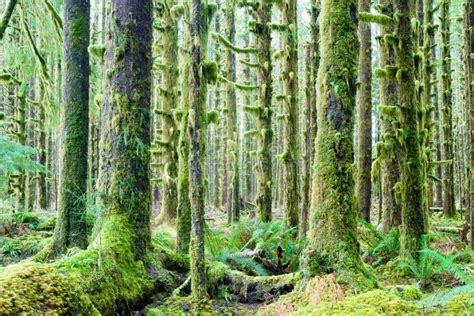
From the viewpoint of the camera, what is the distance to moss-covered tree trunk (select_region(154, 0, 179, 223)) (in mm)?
13891

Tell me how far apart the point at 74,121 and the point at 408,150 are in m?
6.23

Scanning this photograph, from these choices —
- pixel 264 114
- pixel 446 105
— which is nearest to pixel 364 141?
pixel 264 114

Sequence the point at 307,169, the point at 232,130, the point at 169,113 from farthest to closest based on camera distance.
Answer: the point at 232,130 < the point at 307,169 < the point at 169,113

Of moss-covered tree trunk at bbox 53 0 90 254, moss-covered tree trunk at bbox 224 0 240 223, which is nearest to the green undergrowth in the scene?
moss-covered tree trunk at bbox 53 0 90 254

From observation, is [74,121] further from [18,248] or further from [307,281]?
[307,281]

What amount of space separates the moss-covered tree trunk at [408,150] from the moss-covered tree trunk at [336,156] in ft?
9.07

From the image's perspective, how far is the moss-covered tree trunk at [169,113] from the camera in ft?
45.6

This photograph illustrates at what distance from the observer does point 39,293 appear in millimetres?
4305

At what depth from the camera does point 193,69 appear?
6465 mm

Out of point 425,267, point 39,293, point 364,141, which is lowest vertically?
point 425,267

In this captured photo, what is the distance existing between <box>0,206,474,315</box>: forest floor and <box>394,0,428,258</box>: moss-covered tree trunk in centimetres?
37

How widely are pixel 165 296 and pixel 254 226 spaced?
5737 mm

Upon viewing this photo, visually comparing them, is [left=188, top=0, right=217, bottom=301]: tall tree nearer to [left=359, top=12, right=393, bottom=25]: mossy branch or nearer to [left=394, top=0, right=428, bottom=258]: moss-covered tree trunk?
[left=359, top=12, right=393, bottom=25]: mossy branch

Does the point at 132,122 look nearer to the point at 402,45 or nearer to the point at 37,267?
the point at 37,267
